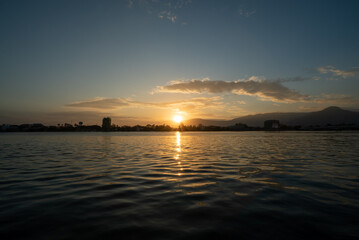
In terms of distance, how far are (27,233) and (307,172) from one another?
655 inches

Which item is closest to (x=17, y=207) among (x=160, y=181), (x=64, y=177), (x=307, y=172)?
(x=64, y=177)

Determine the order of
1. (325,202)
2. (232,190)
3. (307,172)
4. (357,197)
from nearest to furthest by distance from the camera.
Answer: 1. (325,202)
2. (357,197)
3. (232,190)
4. (307,172)

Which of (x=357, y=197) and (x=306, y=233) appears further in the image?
(x=357, y=197)

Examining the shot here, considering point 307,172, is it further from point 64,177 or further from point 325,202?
point 64,177

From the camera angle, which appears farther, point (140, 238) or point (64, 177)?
point (64, 177)

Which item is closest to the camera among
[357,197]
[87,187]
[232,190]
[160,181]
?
[357,197]

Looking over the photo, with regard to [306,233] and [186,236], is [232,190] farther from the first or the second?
[186,236]

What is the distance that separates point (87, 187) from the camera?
36.6 ft

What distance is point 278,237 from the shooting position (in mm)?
→ 5617

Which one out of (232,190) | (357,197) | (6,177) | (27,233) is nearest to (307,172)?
(357,197)

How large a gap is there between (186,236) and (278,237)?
8.53 ft

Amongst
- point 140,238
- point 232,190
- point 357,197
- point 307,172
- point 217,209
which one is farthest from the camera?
point 307,172

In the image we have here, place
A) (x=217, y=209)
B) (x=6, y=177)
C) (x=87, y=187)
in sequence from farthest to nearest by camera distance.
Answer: (x=6, y=177), (x=87, y=187), (x=217, y=209)

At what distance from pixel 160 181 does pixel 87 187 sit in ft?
13.7
